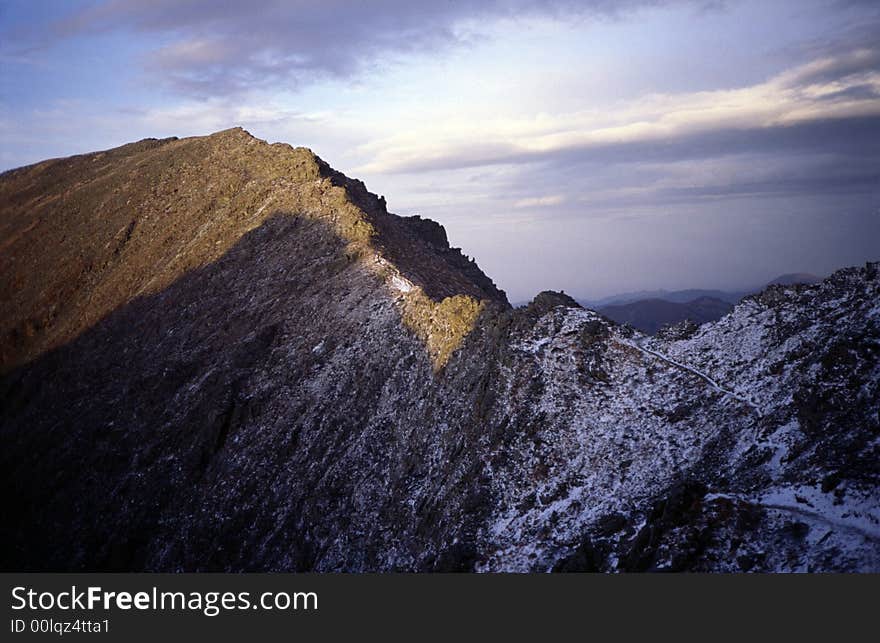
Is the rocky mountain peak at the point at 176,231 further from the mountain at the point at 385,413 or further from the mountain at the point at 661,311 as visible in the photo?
the mountain at the point at 661,311

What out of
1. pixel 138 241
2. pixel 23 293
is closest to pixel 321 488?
pixel 138 241

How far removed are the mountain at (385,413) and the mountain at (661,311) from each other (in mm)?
49064

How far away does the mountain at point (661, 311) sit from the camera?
81.1 m

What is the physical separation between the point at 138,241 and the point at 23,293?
8.75m

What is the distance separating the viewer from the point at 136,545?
898 inches

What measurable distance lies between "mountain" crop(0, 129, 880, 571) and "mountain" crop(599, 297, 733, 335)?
4906 cm

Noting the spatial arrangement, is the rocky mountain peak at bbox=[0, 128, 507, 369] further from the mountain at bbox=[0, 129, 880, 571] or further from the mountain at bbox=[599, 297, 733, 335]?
the mountain at bbox=[599, 297, 733, 335]

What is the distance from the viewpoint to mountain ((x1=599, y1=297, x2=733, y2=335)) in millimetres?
81062

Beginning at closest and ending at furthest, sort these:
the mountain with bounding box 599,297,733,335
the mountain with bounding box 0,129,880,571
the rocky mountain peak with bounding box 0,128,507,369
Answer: the mountain with bounding box 0,129,880,571 < the rocky mountain peak with bounding box 0,128,507,369 < the mountain with bounding box 599,297,733,335

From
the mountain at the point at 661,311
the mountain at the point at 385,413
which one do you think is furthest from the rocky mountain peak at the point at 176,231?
the mountain at the point at 661,311

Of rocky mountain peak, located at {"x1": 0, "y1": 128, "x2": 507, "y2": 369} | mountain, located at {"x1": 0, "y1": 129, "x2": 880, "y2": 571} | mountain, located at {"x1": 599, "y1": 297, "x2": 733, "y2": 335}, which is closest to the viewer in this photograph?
mountain, located at {"x1": 0, "y1": 129, "x2": 880, "y2": 571}

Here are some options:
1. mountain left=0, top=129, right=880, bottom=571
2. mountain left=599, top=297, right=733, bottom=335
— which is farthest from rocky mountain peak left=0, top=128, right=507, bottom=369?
mountain left=599, top=297, right=733, bottom=335

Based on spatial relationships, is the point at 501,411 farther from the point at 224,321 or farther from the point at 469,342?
the point at 224,321

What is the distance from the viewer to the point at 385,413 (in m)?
22.5
